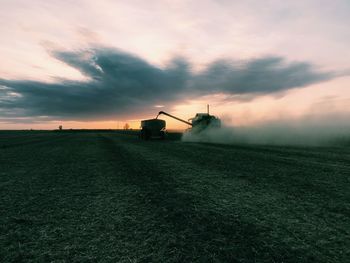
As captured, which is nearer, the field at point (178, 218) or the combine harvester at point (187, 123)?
the field at point (178, 218)

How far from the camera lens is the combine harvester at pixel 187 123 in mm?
33344

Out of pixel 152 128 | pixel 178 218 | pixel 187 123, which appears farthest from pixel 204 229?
pixel 187 123

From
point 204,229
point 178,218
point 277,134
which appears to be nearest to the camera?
point 204,229

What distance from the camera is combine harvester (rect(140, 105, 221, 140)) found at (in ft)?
109

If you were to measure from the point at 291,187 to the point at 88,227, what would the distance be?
18.3ft

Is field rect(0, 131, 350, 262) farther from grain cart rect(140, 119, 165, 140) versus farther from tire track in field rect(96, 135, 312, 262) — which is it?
grain cart rect(140, 119, 165, 140)

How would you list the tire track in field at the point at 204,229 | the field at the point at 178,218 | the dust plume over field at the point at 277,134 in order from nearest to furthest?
the tire track in field at the point at 204,229
the field at the point at 178,218
the dust plume over field at the point at 277,134

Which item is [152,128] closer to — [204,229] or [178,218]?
[178,218]

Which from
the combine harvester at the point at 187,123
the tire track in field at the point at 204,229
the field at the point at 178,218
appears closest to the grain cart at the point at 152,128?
the combine harvester at the point at 187,123

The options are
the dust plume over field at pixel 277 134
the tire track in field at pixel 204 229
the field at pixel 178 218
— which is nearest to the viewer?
the tire track in field at pixel 204 229

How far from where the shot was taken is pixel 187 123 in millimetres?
36750

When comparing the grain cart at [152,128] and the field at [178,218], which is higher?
the grain cart at [152,128]

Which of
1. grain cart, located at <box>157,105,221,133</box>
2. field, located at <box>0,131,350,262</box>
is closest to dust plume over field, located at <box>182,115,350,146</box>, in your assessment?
grain cart, located at <box>157,105,221,133</box>

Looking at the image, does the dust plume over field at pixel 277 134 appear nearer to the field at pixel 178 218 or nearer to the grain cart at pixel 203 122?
the grain cart at pixel 203 122
